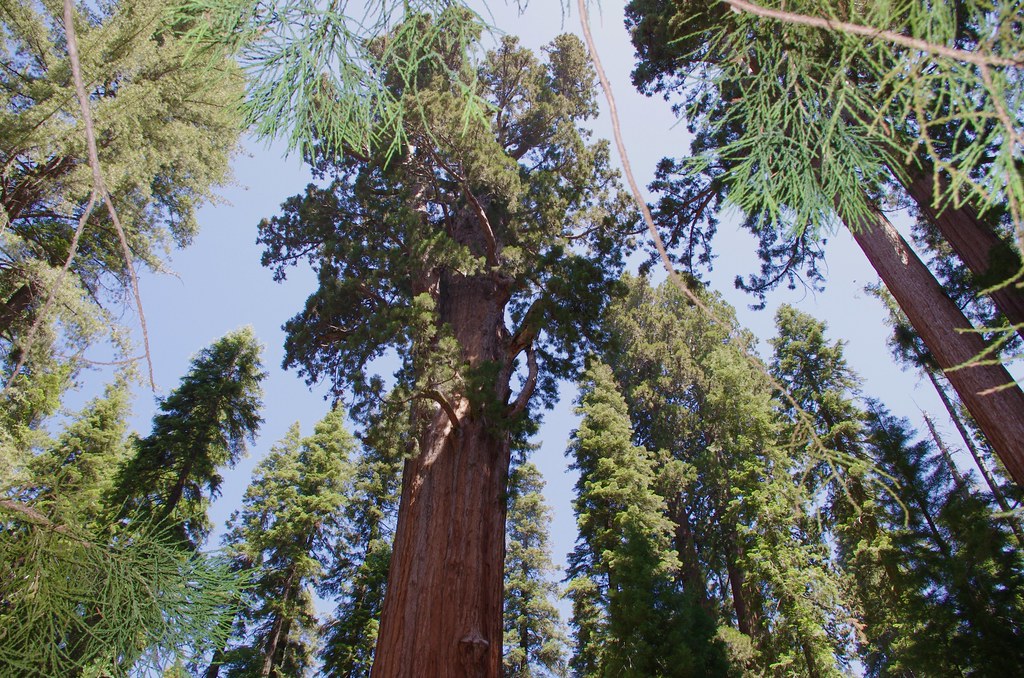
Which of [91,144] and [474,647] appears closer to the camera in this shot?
[91,144]

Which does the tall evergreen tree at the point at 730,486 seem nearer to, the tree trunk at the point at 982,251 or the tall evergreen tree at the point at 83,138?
the tree trunk at the point at 982,251

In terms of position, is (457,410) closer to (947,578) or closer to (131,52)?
(131,52)

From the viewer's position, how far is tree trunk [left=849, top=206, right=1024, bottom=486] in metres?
4.44

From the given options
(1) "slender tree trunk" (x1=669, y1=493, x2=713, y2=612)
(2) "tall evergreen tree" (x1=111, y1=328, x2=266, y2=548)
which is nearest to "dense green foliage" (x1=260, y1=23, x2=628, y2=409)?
(2) "tall evergreen tree" (x1=111, y1=328, x2=266, y2=548)

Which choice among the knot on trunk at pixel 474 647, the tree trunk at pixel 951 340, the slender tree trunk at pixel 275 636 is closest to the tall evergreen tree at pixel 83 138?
the knot on trunk at pixel 474 647

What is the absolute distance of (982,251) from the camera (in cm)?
521

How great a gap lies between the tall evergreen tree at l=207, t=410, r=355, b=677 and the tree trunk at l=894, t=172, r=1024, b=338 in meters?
15.9

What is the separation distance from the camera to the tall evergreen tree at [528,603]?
1875 cm

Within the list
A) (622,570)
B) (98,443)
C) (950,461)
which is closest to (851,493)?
(950,461)

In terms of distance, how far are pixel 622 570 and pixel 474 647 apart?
20.5 feet

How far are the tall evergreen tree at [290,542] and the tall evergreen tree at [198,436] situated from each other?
2.30 m

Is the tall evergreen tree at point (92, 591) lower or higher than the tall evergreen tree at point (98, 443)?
lower

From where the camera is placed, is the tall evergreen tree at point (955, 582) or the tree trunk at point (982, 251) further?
the tall evergreen tree at point (955, 582)

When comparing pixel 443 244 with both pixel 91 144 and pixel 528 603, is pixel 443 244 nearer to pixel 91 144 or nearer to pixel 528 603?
pixel 91 144
